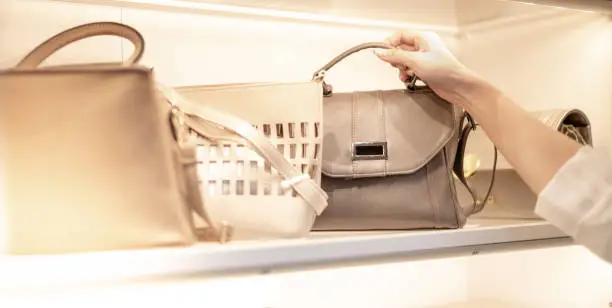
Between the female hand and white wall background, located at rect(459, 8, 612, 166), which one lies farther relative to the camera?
white wall background, located at rect(459, 8, 612, 166)

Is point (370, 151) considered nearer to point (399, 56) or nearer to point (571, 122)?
point (399, 56)

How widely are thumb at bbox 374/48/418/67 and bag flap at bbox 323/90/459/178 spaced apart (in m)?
0.04

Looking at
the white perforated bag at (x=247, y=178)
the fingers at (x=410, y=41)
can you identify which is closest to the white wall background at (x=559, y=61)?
the fingers at (x=410, y=41)

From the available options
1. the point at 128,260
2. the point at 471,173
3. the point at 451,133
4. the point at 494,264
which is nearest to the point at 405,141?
the point at 451,133

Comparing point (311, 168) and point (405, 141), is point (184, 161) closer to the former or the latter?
point (311, 168)

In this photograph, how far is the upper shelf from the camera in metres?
0.92

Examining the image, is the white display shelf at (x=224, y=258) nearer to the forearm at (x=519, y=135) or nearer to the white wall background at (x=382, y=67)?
the forearm at (x=519, y=135)

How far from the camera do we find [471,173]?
3.31 ft

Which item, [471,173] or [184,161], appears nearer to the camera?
[184,161]

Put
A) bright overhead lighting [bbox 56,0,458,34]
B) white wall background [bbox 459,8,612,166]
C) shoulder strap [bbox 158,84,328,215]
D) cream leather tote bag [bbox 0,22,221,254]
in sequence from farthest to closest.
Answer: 1. white wall background [bbox 459,8,612,166]
2. bright overhead lighting [bbox 56,0,458,34]
3. shoulder strap [bbox 158,84,328,215]
4. cream leather tote bag [bbox 0,22,221,254]

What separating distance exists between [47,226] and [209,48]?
45 centimetres

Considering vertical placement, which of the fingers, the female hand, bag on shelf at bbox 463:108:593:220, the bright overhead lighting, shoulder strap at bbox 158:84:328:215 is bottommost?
bag on shelf at bbox 463:108:593:220

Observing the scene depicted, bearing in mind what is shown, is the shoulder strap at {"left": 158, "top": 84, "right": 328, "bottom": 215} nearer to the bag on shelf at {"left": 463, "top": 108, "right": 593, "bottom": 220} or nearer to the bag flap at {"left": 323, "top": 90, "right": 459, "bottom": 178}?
the bag flap at {"left": 323, "top": 90, "right": 459, "bottom": 178}

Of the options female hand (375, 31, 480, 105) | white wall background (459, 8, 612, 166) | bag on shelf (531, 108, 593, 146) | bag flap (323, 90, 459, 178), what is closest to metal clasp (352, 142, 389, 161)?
bag flap (323, 90, 459, 178)
